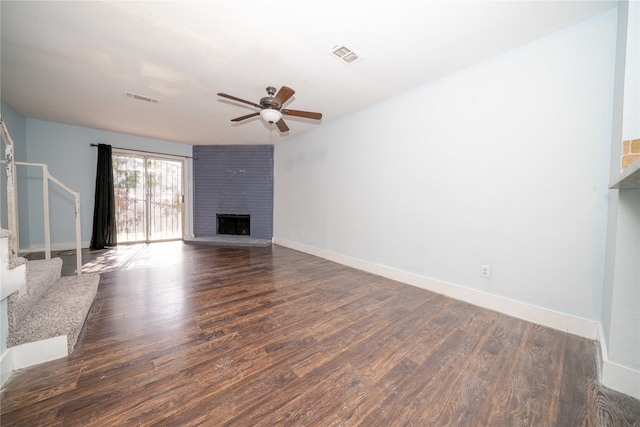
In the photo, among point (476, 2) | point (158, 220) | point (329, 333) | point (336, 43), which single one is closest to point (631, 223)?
point (476, 2)

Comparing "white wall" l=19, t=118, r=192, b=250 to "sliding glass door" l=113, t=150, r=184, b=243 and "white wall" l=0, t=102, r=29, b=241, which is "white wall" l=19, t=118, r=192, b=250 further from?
"sliding glass door" l=113, t=150, r=184, b=243

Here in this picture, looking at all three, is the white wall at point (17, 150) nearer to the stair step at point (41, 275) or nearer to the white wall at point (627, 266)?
the stair step at point (41, 275)

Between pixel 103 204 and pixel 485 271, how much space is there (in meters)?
6.84

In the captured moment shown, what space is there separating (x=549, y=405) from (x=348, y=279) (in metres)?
2.12

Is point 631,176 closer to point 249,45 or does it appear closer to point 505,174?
point 505,174

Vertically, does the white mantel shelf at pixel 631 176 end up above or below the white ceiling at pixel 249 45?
below

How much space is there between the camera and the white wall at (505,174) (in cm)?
185

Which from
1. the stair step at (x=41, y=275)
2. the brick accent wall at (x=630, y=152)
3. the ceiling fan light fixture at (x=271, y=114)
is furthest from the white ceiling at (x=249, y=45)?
the stair step at (x=41, y=275)

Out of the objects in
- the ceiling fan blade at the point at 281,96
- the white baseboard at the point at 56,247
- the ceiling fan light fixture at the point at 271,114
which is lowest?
the white baseboard at the point at 56,247

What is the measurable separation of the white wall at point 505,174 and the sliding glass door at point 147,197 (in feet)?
16.3

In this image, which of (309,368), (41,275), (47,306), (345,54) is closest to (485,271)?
(309,368)

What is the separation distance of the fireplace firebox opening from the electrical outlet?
5.10 metres

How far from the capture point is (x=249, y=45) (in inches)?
84.6

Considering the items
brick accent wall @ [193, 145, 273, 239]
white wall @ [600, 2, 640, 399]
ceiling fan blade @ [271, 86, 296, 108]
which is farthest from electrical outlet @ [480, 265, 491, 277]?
brick accent wall @ [193, 145, 273, 239]
